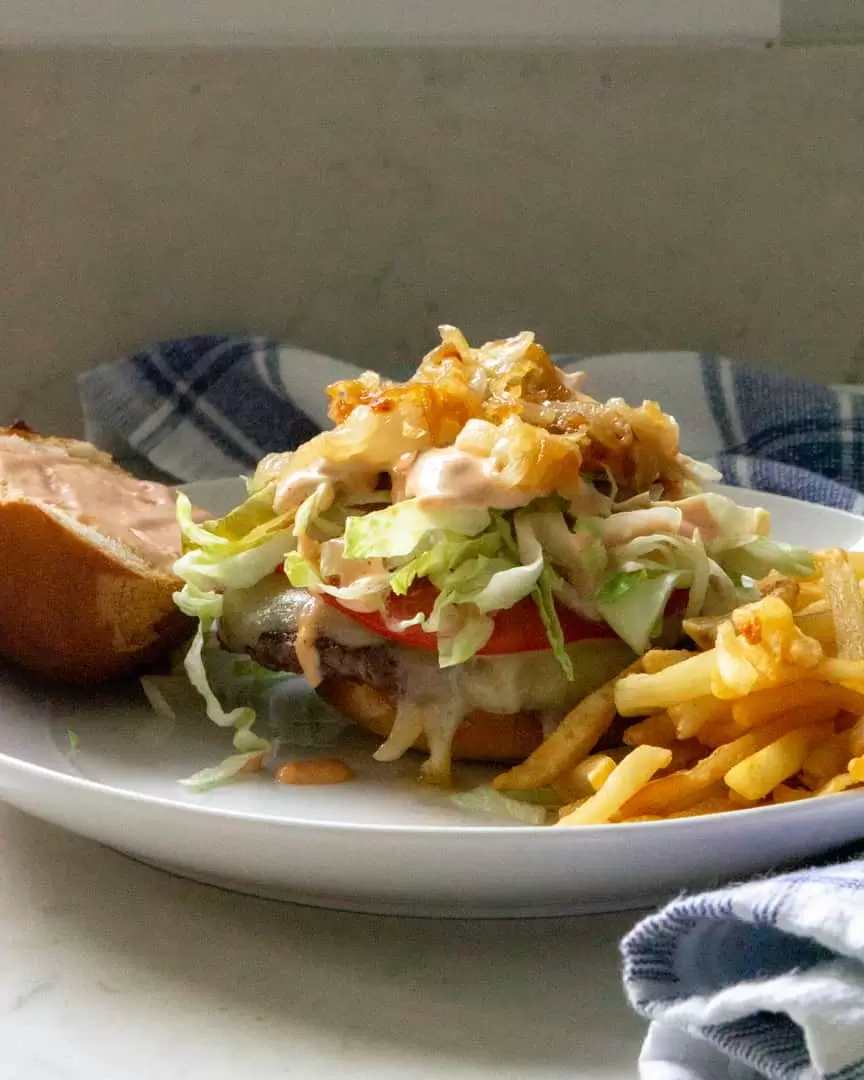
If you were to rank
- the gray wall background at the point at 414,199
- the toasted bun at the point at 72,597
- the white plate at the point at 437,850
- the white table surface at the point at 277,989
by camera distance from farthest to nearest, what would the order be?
the gray wall background at the point at 414,199 → the toasted bun at the point at 72,597 → the white plate at the point at 437,850 → the white table surface at the point at 277,989

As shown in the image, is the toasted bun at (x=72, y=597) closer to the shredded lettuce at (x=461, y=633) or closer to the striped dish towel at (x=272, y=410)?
the shredded lettuce at (x=461, y=633)

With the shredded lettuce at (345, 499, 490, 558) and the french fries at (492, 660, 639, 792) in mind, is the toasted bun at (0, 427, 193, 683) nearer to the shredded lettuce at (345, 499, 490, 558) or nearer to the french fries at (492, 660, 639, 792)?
the shredded lettuce at (345, 499, 490, 558)

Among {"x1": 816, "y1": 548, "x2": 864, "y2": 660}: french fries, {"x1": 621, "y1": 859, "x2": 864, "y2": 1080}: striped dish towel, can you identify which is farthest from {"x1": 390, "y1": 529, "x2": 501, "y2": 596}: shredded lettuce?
{"x1": 621, "y1": 859, "x2": 864, "y2": 1080}: striped dish towel

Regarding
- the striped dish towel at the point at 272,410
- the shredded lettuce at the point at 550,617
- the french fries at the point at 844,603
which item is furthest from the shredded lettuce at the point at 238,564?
the striped dish towel at the point at 272,410

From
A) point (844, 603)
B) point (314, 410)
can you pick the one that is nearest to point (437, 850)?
point (844, 603)

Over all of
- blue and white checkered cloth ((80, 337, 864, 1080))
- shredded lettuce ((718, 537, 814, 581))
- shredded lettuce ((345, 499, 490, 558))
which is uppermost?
shredded lettuce ((345, 499, 490, 558))

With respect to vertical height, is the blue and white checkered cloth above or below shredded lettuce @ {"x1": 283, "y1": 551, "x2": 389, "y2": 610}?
below

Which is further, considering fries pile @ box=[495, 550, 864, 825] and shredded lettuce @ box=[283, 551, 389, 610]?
shredded lettuce @ box=[283, 551, 389, 610]
